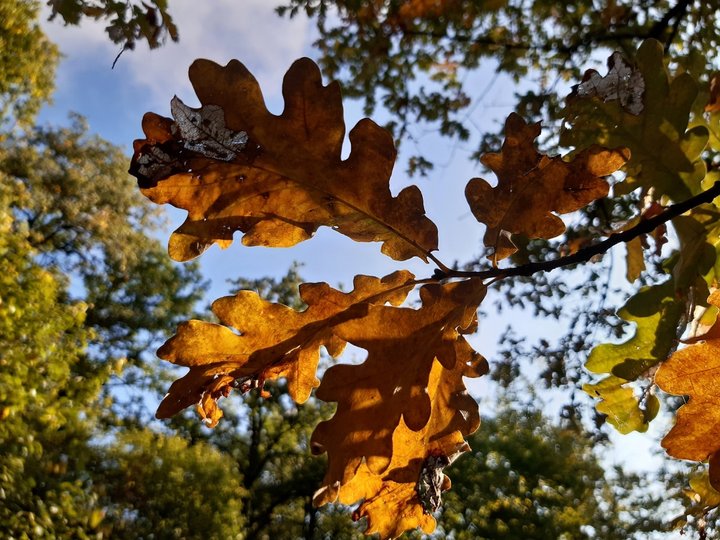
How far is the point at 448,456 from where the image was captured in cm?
106

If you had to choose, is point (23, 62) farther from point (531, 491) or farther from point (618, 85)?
point (531, 491)

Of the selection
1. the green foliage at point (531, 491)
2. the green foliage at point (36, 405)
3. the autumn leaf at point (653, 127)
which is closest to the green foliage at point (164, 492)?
the green foliage at point (36, 405)

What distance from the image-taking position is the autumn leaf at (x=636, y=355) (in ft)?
3.96

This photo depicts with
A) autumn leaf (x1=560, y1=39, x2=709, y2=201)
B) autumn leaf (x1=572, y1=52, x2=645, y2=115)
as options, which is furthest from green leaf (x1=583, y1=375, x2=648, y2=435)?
autumn leaf (x1=572, y1=52, x2=645, y2=115)

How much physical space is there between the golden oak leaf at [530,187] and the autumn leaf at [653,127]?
0.20m

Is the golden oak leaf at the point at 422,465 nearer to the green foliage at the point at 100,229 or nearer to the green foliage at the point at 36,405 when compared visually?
the green foliage at the point at 36,405

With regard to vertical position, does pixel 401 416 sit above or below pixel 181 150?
below

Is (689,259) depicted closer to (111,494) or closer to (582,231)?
(582,231)

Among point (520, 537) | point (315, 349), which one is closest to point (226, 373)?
point (315, 349)

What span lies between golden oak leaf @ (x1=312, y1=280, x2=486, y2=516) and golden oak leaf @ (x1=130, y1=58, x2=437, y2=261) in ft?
0.53

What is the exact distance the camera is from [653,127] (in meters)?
1.15

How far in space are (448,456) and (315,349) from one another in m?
0.32

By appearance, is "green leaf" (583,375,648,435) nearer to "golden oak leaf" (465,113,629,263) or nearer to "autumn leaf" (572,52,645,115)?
"golden oak leaf" (465,113,629,263)

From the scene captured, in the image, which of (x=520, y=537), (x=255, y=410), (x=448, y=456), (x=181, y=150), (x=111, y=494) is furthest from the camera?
(x=255, y=410)
